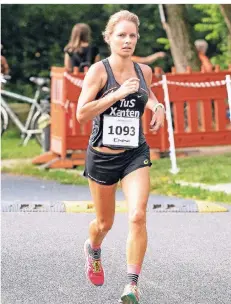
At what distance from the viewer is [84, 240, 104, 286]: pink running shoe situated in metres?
7.66

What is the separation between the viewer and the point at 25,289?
7.57 m

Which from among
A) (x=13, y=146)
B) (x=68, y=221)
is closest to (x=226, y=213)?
(x=68, y=221)

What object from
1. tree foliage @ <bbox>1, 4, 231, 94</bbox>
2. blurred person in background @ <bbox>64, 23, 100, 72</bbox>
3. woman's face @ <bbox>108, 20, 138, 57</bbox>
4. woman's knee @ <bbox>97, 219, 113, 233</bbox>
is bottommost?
woman's knee @ <bbox>97, 219, 113, 233</bbox>

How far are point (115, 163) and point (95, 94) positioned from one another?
0.45 meters

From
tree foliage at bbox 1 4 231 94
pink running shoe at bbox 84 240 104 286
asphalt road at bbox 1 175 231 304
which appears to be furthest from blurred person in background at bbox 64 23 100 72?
pink running shoe at bbox 84 240 104 286

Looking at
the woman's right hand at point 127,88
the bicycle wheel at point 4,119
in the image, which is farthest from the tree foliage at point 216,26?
the woman's right hand at point 127,88

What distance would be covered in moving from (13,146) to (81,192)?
7757 millimetres

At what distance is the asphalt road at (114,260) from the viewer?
24.2ft

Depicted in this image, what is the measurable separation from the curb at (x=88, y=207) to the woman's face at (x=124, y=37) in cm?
465

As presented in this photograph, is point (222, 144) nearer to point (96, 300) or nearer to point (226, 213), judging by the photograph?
point (226, 213)

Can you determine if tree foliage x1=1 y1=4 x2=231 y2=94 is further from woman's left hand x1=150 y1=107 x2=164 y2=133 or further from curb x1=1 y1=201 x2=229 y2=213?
woman's left hand x1=150 y1=107 x2=164 y2=133

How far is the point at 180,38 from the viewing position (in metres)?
21.9

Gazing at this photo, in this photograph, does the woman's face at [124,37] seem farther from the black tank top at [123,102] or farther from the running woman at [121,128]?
the black tank top at [123,102]

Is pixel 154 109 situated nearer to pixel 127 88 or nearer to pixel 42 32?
pixel 127 88
